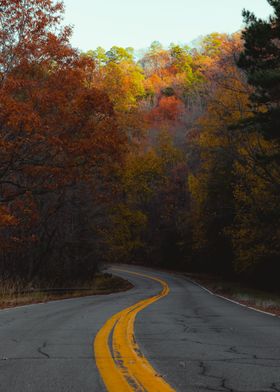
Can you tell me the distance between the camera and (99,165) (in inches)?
876

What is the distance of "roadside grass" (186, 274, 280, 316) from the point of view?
17.4 meters

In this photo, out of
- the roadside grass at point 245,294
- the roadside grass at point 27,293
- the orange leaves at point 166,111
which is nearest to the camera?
the roadside grass at point 245,294

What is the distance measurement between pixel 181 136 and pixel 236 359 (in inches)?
2766

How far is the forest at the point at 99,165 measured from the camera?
2003 cm

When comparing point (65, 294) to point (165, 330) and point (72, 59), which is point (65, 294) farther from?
point (165, 330)

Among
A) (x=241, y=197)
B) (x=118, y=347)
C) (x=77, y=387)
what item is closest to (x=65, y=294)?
(x=241, y=197)

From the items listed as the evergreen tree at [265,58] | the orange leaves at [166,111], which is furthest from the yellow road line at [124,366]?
the orange leaves at [166,111]

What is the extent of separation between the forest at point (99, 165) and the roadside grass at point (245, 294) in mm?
1963

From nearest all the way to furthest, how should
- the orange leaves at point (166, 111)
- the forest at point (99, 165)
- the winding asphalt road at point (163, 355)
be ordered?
the winding asphalt road at point (163, 355) < the forest at point (99, 165) < the orange leaves at point (166, 111)

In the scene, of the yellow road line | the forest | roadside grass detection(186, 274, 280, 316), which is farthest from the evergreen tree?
the yellow road line

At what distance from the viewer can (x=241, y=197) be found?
104 feet

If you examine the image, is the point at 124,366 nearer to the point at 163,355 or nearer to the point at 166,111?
the point at 163,355

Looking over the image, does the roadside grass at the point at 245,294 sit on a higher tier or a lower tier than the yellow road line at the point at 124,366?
lower

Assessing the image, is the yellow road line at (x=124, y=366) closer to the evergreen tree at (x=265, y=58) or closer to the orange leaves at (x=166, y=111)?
the evergreen tree at (x=265, y=58)
